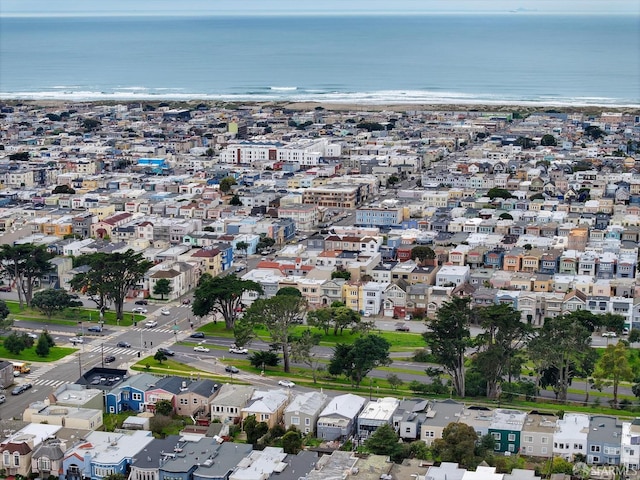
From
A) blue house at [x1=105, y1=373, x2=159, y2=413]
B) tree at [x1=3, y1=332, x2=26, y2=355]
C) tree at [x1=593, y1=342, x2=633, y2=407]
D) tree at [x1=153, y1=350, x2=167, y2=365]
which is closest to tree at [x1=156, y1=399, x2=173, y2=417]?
blue house at [x1=105, y1=373, x2=159, y2=413]

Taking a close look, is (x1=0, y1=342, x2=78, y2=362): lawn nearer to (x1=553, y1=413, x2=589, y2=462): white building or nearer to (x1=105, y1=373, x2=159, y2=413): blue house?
(x1=105, y1=373, x2=159, y2=413): blue house

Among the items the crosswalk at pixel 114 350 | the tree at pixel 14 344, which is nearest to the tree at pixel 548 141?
the crosswalk at pixel 114 350

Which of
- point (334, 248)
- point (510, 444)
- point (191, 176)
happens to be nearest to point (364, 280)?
point (334, 248)

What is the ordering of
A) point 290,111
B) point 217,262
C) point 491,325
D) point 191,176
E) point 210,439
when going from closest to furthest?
point 210,439 → point 491,325 → point 217,262 → point 191,176 → point 290,111

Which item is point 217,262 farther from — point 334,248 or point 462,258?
point 462,258

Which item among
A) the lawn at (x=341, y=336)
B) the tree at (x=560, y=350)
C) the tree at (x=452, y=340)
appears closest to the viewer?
the tree at (x=560, y=350)

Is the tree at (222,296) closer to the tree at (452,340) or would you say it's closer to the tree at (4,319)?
the tree at (4,319)

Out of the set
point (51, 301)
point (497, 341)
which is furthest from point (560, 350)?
point (51, 301)
